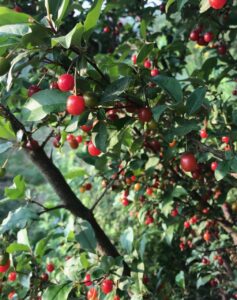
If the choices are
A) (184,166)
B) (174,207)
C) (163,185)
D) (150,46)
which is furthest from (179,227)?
(150,46)

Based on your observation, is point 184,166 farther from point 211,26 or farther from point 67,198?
point 211,26

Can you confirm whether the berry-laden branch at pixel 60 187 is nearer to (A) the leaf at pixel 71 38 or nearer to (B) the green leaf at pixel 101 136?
(B) the green leaf at pixel 101 136

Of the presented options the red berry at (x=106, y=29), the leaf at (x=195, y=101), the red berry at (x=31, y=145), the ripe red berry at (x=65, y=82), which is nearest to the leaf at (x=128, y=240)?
the red berry at (x=31, y=145)

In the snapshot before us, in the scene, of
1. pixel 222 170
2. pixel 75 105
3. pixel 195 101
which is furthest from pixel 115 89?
pixel 222 170

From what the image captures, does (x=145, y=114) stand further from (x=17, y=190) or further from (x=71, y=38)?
(x=17, y=190)

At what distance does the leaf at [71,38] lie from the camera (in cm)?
79

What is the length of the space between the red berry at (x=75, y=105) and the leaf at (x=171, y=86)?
0.21m

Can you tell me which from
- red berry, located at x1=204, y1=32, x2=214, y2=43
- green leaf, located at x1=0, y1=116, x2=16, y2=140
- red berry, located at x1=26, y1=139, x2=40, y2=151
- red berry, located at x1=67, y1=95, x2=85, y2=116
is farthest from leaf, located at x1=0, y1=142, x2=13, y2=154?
red berry, located at x1=204, y1=32, x2=214, y2=43

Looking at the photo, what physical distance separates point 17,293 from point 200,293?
1300mm

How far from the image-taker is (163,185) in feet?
5.62

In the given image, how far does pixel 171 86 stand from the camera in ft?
3.34

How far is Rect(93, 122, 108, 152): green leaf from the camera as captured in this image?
975 mm

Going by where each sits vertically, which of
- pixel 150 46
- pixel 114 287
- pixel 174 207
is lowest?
pixel 174 207

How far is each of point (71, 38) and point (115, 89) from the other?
0.17m
